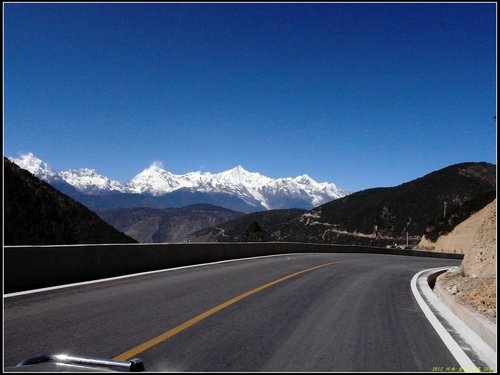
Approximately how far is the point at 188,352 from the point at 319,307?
4012mm

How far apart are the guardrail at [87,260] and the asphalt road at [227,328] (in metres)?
0.80

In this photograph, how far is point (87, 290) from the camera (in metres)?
10.5

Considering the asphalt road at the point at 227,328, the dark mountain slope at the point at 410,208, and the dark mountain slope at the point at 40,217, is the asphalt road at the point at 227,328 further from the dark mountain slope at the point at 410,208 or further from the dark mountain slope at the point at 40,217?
the dark mountain slope at the point at 410,208

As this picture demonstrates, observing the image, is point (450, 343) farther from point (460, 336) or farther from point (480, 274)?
point (480, 274)

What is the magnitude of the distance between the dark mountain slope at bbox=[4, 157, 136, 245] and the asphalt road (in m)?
47.2

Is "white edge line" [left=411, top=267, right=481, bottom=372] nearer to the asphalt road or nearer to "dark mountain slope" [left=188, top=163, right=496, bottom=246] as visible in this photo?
the asphalt road

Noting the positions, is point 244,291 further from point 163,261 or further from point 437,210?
point 437,210

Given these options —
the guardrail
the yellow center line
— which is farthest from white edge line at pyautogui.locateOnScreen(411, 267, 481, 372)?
the guardrail

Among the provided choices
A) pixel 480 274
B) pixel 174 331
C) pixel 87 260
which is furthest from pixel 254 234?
pixel 174 331

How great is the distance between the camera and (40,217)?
59.6 meters

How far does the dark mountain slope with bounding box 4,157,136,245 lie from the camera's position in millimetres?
55594

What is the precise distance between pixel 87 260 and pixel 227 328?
6.58 m

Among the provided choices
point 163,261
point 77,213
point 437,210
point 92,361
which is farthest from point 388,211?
point 92,361

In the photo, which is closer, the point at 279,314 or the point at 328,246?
the point at 279,314
